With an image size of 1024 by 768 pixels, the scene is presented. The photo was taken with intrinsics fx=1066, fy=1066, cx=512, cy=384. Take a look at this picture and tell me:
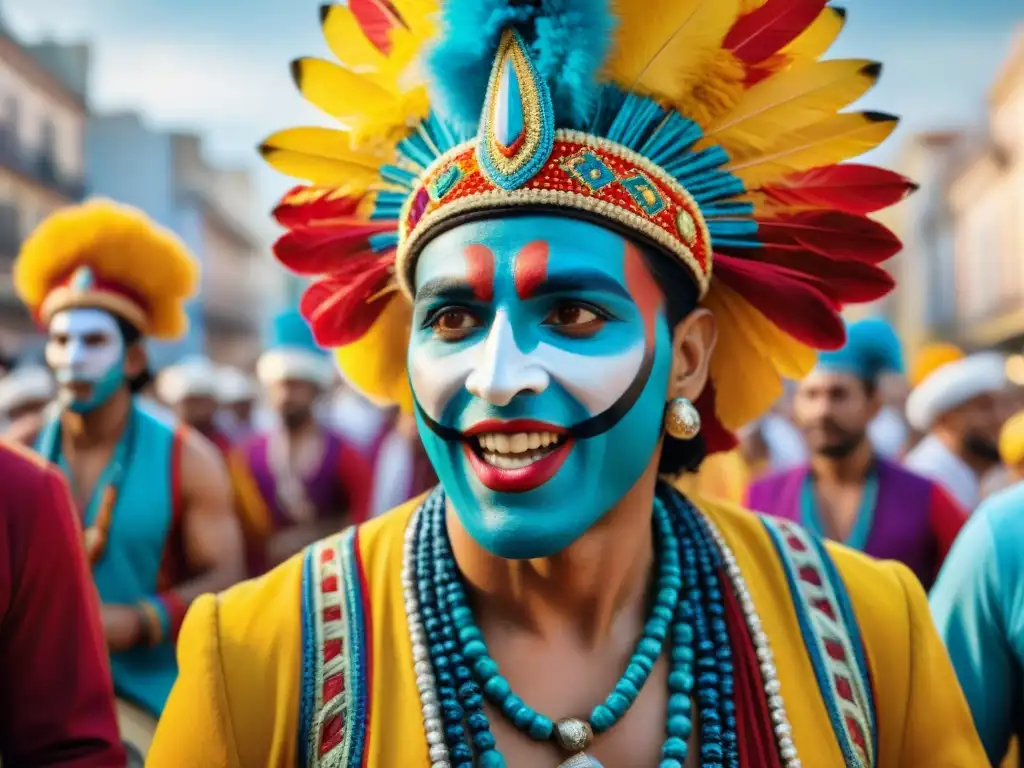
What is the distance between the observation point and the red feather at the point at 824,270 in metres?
2.16

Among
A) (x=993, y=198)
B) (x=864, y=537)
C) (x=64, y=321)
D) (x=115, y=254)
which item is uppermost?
(x=993, y=198)

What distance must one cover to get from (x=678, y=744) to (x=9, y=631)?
128 cm

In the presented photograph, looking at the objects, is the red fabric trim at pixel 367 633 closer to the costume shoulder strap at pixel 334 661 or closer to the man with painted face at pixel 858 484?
the costume shoulder strap at pixel 334 661

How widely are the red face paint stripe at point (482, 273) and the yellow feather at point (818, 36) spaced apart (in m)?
0.77

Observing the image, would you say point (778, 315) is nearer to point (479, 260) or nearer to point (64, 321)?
point (479, 260)

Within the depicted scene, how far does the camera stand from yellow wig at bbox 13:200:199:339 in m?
4.03

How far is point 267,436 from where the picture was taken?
21.9 feet

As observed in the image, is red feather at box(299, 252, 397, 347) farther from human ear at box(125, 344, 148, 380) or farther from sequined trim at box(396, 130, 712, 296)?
human ear at box(125, 344, 148, 380)

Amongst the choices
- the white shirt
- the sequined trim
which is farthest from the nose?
the white shirt

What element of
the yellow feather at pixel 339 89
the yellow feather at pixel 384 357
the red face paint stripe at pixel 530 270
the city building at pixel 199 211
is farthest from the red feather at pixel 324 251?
the city building at pixel 199 211

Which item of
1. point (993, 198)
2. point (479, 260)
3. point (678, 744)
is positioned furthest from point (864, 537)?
point (993, 198)

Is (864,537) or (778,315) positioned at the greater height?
(778,315)

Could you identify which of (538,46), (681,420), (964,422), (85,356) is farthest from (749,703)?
(964,422)

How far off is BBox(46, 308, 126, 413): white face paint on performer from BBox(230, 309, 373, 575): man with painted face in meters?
1.59
